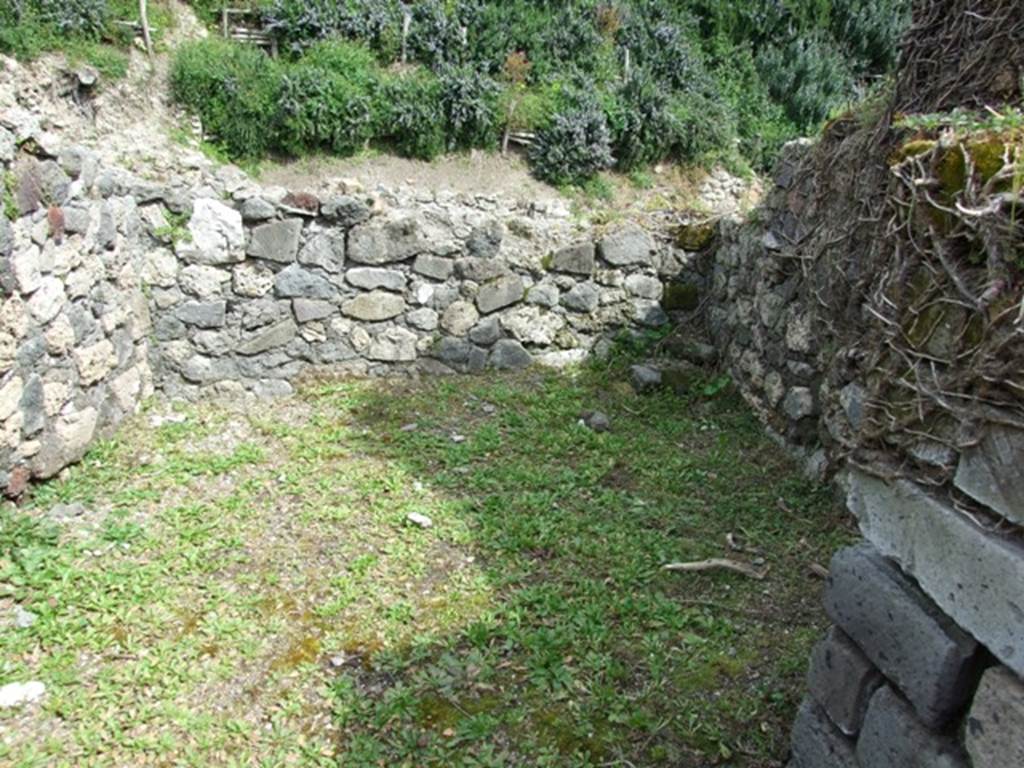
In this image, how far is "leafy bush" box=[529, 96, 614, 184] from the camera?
674cm

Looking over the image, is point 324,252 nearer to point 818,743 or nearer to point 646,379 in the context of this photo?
point 646,379

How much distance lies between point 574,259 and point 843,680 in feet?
13.4

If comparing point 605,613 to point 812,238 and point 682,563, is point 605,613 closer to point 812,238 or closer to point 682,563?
point 682,563

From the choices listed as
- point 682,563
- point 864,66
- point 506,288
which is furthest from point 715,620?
point 864,66

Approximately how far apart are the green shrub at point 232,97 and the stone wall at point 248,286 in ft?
2.05

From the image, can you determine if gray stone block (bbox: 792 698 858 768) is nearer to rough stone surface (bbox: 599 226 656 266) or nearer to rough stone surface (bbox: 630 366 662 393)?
rough stone surface (bbox: 630 366 662 393)

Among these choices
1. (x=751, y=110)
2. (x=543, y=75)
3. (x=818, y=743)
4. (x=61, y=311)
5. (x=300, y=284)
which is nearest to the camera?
(x=818, y=743)

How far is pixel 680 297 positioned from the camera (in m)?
5.73

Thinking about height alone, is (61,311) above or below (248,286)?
above

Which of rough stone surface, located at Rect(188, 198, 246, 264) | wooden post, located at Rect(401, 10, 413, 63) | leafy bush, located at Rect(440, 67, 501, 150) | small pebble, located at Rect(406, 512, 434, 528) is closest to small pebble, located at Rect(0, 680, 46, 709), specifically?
small pebble, located at Rect(406, 512, 434, 528)

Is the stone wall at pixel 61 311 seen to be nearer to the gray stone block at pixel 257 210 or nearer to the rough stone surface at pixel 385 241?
the gray stone block at pixel 257 210

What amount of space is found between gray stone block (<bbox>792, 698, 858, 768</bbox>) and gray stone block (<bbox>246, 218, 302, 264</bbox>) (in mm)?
4125

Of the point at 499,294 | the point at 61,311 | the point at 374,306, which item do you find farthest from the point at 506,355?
Result: the point at 61,311

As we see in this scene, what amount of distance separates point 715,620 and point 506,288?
315 cm
